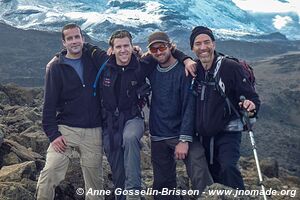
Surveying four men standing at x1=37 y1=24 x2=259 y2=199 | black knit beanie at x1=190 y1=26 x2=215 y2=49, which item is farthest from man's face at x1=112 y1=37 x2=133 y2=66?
black knit beanie at x1=190 y1=26 x2=215 y2=49

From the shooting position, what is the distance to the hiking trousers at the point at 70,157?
6750mm

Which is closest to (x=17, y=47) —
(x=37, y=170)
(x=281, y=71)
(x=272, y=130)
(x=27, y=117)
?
(x=281, y=71)

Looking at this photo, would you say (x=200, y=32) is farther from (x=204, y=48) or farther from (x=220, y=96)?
(x=220, y=96)

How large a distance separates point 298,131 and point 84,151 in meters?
58.2

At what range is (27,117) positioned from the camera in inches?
689

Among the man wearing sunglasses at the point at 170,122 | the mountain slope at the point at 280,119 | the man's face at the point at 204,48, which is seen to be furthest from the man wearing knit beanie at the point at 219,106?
the mountain slope at the point at 280,119

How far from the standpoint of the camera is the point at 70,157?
7188 millimetres

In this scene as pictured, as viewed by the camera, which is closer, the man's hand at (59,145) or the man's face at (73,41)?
the man's hand at (59,145)

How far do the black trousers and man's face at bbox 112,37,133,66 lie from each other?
5.53 ft

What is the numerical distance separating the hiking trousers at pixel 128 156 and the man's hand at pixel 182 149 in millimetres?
577

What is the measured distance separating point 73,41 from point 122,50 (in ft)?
2.49

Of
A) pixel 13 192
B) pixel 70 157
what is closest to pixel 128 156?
pixel 70 157

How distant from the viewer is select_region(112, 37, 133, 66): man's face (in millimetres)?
6965

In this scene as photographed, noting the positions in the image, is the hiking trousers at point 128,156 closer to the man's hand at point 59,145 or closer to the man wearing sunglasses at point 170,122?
the man wearing sunglasses at point 170,122
